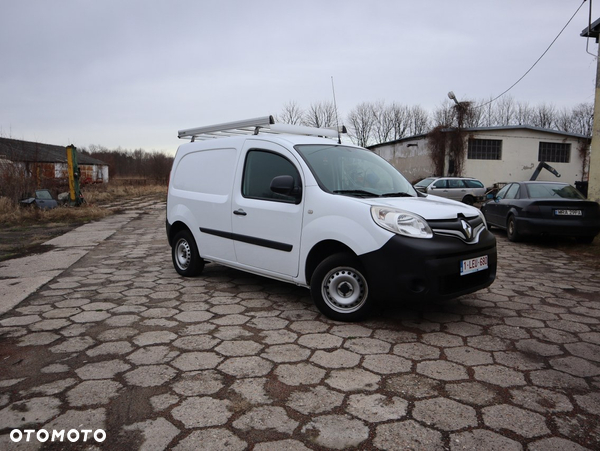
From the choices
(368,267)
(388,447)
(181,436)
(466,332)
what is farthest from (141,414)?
(466,332)

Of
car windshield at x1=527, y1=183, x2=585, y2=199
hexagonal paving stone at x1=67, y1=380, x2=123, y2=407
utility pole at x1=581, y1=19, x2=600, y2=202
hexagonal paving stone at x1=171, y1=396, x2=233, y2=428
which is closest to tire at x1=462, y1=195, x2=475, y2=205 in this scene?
utility pole at x1=581, y1=19, x2=600, y2=202

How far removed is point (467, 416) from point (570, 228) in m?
6.96

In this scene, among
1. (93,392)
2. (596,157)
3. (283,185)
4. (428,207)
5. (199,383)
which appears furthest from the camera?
(596,157)

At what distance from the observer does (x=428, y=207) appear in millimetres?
3826

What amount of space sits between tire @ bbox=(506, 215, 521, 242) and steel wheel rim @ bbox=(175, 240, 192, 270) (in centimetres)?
668

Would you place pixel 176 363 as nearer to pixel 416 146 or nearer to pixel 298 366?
pixel 298 366

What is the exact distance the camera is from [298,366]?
302 centimetres

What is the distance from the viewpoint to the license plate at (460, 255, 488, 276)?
3.67 m

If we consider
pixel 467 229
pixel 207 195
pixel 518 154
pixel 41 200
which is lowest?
pixel 41 200

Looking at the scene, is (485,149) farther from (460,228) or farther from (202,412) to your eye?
(202,412)

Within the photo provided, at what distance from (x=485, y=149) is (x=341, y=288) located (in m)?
25.3

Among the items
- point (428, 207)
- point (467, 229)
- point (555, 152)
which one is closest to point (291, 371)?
point (428, 207)

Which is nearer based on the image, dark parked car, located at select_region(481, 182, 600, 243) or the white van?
the white van

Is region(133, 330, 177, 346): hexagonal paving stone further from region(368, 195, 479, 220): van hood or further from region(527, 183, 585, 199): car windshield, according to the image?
region(527, 183, 585, 199): car windshield
